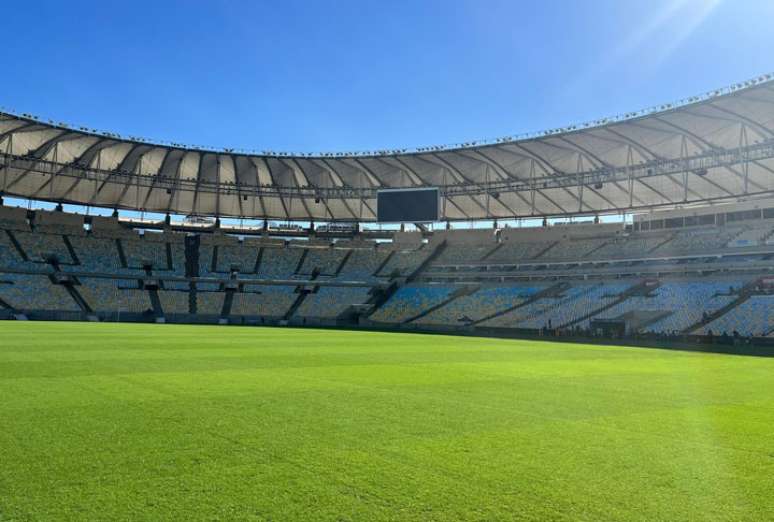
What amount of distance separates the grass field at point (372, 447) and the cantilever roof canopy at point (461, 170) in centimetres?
3018

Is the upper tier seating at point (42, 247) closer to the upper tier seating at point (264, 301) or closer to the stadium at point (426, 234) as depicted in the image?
the stadium at point (426, 234)

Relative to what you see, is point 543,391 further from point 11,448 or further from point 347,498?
point 11,448

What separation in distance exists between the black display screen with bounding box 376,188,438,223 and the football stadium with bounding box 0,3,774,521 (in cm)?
26

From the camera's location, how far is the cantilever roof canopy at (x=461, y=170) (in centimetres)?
4066

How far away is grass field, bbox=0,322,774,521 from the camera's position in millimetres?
5117

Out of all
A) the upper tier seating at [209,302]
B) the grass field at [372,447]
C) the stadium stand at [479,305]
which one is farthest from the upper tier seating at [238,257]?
the grass field at [372,447]

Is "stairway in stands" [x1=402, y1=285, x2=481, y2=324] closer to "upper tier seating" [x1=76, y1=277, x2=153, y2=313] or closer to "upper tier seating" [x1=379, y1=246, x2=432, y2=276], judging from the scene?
"upper tier seating" [x1=379, y1=246, x2=432, y2=276]

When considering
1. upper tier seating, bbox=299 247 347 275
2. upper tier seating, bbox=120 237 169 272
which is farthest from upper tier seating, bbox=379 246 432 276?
upper tier seating, bbox=120 237 169 272

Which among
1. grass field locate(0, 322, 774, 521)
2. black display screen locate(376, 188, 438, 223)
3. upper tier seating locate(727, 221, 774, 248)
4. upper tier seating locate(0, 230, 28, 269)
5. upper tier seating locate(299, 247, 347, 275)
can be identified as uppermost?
black display screen locate(376, 188, 438, 223)

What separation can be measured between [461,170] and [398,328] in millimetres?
14899

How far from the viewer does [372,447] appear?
23.6ft

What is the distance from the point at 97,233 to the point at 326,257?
22761 millimetres

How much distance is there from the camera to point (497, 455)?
22.8 ft

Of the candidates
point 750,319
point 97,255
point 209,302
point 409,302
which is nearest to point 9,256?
point 97,255
